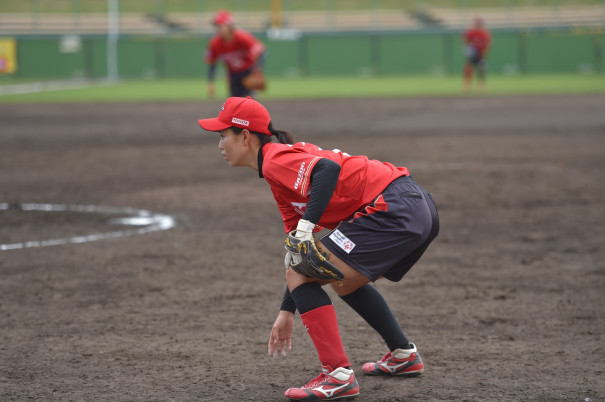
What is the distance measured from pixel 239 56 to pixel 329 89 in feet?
42.6

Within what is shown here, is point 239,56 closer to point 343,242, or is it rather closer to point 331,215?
point 331,215

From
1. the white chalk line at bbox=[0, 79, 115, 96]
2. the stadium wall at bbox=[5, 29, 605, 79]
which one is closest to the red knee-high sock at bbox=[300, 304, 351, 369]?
the white chalk line at bbox=[0, 79, 115, 96]

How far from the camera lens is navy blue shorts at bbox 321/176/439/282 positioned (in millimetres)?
3809

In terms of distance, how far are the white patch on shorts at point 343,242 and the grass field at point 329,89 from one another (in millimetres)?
20404

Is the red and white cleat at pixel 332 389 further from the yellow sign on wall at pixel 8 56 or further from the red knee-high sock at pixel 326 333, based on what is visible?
the yellow sign on wall at pixel 8 56

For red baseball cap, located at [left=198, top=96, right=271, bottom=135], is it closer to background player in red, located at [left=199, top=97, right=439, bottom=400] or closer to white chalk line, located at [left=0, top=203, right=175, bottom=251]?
background player in red, located at [left=199, top=97, right=439, bottom=400]

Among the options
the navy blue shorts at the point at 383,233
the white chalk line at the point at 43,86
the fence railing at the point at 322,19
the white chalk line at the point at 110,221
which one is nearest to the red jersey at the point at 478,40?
the fence railing at the point at 322,19

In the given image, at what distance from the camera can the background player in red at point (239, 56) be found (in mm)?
14891

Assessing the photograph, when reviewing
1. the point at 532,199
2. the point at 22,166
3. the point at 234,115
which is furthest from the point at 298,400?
the point at 22,166

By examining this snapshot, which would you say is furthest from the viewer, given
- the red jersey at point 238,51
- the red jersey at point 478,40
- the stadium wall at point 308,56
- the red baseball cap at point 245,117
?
the stadium wall at point 308,56

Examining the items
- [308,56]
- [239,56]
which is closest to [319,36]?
[308,56]

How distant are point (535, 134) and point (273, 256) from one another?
9495 millimetres

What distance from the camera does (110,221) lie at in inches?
320

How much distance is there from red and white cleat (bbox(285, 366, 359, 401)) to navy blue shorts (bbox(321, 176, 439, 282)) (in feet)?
1.59
